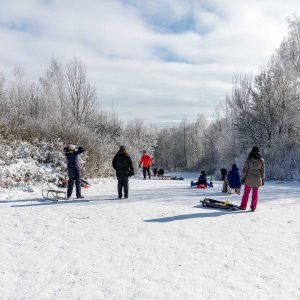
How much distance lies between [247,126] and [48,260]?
94.0ft

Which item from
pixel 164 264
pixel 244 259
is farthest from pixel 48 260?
pixel 244 259

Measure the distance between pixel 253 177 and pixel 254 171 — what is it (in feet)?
0.59

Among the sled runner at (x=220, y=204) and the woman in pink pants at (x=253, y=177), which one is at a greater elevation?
the woman in pink pants at (x=253, y=177)

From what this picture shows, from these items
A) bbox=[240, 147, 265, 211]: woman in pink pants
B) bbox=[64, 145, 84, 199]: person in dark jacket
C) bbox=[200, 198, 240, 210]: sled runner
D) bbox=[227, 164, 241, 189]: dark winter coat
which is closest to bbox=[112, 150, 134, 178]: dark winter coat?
bbox=[64, 145, 84, 199]: person in dark jacket

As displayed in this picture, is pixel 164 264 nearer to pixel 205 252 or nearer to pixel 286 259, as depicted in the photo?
pixel 205 252

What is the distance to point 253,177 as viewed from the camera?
9.16 meters

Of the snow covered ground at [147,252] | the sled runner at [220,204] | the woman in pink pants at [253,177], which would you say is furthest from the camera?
the sled runner at [220,204]

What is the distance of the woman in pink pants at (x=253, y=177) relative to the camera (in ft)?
29.9

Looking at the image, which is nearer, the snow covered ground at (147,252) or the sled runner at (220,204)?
the snow covered ground at (147,252)

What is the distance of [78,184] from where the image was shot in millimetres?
11070

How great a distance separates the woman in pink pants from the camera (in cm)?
911

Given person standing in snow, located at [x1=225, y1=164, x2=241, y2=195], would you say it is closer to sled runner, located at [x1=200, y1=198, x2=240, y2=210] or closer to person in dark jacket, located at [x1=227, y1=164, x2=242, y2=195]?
person in dark jacket, located at [x1=227, y1=164, x2=242, y2=195]

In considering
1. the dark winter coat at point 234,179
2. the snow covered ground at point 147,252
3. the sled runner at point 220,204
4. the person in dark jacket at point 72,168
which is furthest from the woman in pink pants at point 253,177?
the person in dark jacket at point 72,168

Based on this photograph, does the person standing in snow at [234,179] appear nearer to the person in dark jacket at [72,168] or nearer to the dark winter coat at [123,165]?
the dark winter coat at [123,165]
